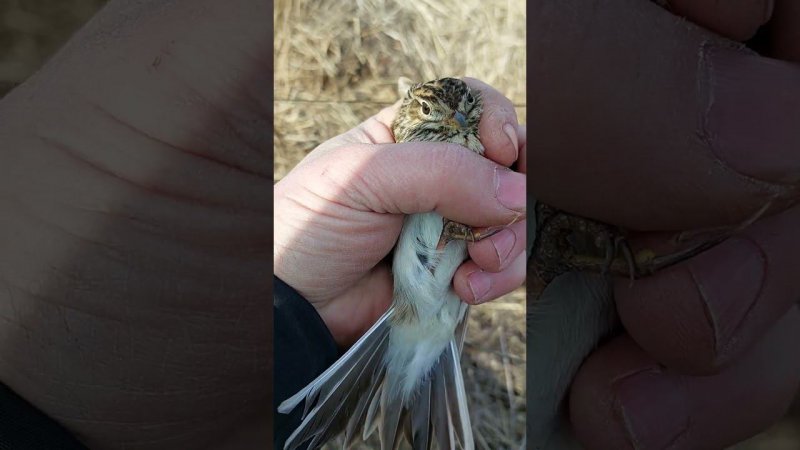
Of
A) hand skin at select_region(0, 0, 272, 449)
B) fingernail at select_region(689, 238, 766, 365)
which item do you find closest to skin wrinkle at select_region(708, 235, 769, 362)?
fingernail at select_region(689, 238, 766, 365)

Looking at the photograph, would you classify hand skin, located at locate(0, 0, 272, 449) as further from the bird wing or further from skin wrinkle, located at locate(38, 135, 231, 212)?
the bird wing

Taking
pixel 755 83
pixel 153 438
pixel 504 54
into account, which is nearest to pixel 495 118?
pixel 504 54

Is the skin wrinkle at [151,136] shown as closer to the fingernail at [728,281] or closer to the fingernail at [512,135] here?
the fingernail at [512,135]

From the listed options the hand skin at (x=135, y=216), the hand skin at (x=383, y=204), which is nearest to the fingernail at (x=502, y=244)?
the hand skin at (x=383, y=204)

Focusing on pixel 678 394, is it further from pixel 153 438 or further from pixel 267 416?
pixel 153 438

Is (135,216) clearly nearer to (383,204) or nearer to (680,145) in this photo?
(383,204)

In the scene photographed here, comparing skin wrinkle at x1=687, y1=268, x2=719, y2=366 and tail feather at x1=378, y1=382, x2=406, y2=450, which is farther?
skin wrinkle at x1=687, y1=268, x2=719, y2=366
